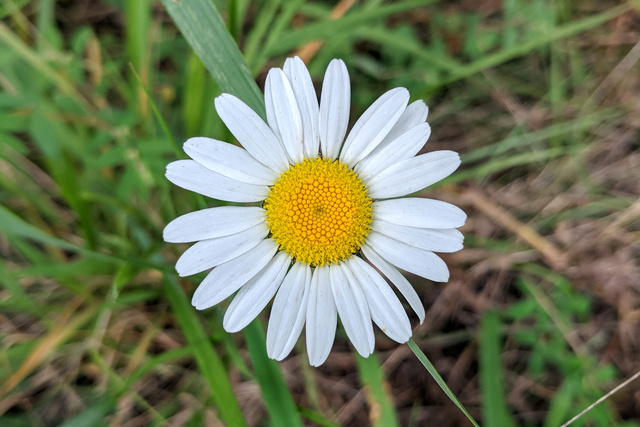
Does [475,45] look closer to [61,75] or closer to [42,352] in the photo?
[61,75]

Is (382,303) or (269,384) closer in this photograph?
(382,303)

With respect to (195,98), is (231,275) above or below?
below

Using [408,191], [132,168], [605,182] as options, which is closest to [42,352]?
[132,168]

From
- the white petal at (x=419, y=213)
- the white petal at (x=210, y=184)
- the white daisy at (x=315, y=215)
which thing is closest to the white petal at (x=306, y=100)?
the white daisy at (x=315, y=215)

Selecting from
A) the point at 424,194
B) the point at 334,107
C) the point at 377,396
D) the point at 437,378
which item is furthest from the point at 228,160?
the point at 424,194

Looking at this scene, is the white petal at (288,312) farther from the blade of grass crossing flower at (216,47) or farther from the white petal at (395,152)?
the blade of grass crossing flower at (216,47)

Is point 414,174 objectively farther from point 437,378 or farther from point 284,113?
point 437,378
